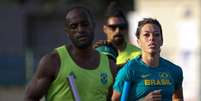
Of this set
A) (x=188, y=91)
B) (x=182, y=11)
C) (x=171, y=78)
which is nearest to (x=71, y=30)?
(x=171, y=78)

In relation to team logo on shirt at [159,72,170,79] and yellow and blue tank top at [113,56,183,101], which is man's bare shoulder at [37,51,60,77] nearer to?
yellow and blue tank top at [113,56,183,101]

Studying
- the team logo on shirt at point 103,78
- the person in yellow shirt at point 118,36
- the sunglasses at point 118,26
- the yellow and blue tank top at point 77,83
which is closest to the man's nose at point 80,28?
the yellow and blue tank top at point 77,83

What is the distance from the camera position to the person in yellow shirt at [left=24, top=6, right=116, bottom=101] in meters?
7.11

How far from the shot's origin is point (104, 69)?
7297 millimetres

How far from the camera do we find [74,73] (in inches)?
281

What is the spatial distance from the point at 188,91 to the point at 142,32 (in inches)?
699

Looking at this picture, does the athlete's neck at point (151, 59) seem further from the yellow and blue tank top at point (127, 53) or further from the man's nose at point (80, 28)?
the yellow and blue tank top at point (127, 53)

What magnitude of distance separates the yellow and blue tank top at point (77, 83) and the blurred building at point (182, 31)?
15.2 metres

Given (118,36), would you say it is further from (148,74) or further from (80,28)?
(148,74)

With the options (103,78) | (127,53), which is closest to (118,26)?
(127,53)

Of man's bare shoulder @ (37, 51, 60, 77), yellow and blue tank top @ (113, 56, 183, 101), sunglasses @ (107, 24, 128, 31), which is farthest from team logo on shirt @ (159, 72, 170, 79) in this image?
sunglasses @ (107, 24, 128, 31)

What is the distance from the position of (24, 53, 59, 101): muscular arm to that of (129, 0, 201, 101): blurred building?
15332mm

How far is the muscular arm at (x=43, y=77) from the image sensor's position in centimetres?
708

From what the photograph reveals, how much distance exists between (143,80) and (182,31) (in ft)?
65.2
